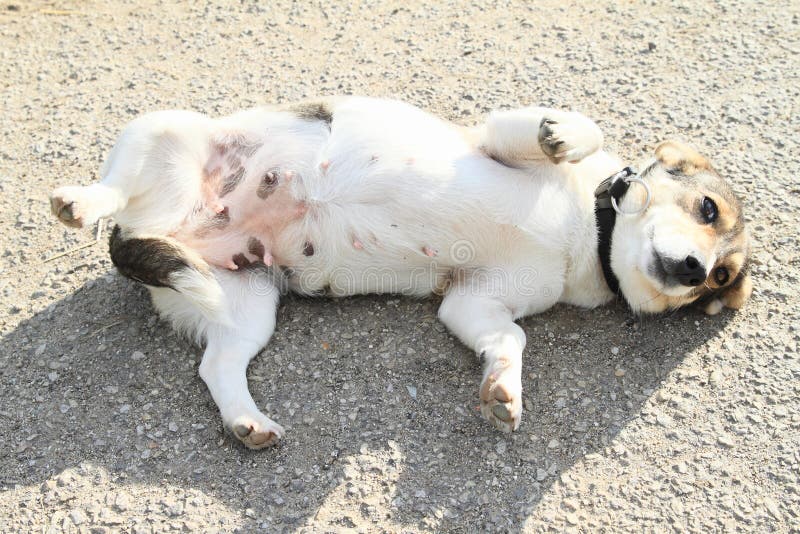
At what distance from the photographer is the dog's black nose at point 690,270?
3.72m

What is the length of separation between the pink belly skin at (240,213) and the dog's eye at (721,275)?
7.47 feet

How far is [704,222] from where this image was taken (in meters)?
3.94

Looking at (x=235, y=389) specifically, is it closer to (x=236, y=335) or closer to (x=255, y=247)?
(x=236, y=335)

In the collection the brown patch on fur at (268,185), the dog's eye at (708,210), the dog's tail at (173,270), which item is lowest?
the dog's tail at (173,270)

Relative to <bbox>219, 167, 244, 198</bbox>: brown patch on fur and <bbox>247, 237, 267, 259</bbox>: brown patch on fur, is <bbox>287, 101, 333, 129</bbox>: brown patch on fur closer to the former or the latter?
<bbox>219, 167, 244, 198</bbox>: brown patch on fur

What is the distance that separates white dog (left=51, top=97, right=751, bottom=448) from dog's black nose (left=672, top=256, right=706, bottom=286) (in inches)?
1.1

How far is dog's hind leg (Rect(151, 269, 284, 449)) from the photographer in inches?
139

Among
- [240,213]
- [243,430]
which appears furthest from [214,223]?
[243,430]

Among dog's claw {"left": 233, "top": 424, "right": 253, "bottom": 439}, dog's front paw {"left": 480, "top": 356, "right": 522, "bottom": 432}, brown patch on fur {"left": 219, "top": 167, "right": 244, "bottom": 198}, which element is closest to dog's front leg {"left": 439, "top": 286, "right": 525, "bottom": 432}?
dog's front paw {"left": 480, "top": 356, "right": 522, "bottom": 432}

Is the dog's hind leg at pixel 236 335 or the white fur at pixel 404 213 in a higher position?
the white fur at pixel 404 213

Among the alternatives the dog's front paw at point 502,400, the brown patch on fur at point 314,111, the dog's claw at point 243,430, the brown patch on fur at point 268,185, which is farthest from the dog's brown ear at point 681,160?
the dog's claw at point 243,430

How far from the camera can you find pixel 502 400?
11.0 ft

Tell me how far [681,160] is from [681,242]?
0.63 metres

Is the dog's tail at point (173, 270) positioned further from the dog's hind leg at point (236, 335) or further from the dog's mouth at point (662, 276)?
the dog's mouth at point (662, 276)
